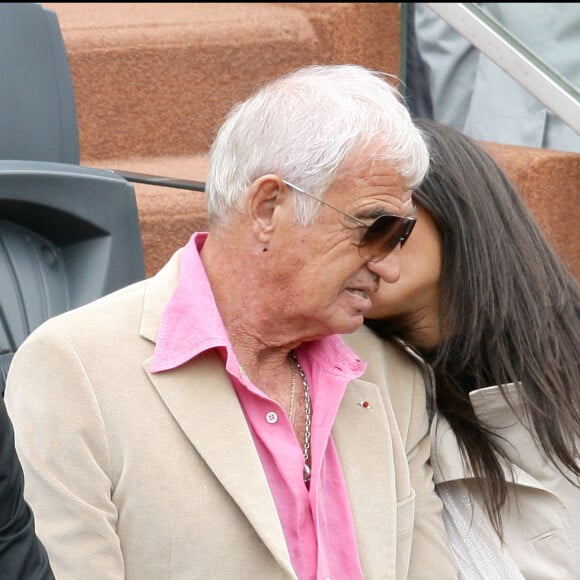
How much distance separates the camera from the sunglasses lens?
6.59ft

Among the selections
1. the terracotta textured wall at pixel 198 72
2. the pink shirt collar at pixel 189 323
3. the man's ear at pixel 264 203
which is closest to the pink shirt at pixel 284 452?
the pink shirt collar at pixel 189 323

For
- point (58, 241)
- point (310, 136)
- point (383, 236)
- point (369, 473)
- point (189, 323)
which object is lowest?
point (369, 473)

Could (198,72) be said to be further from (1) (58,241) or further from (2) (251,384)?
(2) (251,384)

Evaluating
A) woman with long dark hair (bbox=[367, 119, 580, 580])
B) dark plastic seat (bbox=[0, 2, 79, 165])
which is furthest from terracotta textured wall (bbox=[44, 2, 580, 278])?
woman with long dark hair (bbox=[367, 119, 580, 580])

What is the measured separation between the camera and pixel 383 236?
2029 mm

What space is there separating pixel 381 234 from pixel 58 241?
0.78 meters

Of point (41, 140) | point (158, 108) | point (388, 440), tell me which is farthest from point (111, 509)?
point (158, 108)

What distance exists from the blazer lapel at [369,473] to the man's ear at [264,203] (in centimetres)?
38

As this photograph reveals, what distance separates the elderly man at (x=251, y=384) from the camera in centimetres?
188

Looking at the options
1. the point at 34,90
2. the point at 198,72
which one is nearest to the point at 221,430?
the point at 34,90

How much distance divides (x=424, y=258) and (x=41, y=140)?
91 cm

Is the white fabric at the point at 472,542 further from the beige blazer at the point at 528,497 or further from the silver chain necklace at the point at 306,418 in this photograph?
the silver chain necklace at the point at 306,418

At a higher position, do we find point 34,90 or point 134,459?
point 34,90

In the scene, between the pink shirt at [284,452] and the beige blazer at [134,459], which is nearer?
the beige blazer at [134,459]
